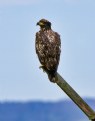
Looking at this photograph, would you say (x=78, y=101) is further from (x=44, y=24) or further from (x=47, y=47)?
(x=44, y=24)

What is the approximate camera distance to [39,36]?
38.9ft

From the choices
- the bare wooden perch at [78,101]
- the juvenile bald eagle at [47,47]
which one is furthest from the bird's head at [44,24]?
the bare wooden perch at [78,101]

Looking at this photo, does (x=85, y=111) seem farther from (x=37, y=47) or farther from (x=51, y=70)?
(x=37, y=47)

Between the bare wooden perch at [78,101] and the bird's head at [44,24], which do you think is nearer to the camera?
the bare wooden perch at [78,101]

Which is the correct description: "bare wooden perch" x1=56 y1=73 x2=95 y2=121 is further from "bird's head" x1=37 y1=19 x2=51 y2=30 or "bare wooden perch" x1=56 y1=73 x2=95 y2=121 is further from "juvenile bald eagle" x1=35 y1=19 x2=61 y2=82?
"bird's head" x1=37 y1=19 x2=51 y2=30

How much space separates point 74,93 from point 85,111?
0.24 metres

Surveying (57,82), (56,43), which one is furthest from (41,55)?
(57,82)

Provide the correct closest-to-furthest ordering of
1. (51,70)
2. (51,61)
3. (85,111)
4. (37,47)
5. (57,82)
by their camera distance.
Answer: (85,111) < (57,82) < (51,70) < (51,61) < (37,47)

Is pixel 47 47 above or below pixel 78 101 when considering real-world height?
above

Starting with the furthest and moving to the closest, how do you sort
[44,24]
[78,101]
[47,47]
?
[44,24], [47,47], [78,101]

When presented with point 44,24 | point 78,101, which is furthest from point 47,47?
point 78,101

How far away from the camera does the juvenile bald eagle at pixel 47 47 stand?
9.85 metres

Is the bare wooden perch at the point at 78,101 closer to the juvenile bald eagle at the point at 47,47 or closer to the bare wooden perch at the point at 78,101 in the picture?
the bare wooden perch at the point at 78,101

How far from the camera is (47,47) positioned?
427 inches
